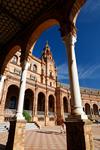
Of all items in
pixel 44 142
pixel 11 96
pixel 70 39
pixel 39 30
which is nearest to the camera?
pixel 70 39

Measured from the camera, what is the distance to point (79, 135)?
4.70 metres

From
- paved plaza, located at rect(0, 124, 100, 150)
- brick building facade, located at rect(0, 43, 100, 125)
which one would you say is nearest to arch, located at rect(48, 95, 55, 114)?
brick building facade, located at rect(0, 43, 100, 125)

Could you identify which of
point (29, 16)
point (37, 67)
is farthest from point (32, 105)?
point (29, 16)

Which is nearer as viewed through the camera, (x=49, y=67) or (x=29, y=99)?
(x=29, y=99)

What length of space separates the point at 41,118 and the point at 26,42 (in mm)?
23421

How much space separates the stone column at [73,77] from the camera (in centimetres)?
507

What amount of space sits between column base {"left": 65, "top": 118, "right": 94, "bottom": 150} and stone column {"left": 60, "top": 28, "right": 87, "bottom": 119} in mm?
277

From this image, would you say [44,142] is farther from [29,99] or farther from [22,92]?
[29,99]

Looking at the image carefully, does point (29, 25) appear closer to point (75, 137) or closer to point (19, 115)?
point (19, 115)

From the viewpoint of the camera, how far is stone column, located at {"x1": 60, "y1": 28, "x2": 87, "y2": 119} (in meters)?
5.07

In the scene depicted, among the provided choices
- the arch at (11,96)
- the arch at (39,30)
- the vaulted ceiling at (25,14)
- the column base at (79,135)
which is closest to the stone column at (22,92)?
the arch at (39,30)

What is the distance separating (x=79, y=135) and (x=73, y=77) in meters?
2.19

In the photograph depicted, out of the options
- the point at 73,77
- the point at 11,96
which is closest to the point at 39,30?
the point at 73,77

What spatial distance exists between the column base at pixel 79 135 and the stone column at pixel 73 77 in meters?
0.28
